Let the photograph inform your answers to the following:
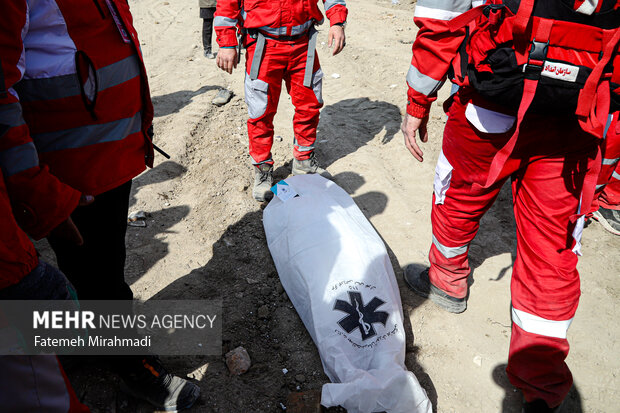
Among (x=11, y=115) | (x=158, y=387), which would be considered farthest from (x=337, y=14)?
(x=158, y=387)

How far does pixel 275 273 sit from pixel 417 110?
4.29 ft

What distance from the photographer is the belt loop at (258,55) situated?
9.49 ft

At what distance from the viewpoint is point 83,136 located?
4.47 feet

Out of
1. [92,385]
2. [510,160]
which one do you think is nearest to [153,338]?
[92,385]

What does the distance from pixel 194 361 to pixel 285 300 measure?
2.00 ft

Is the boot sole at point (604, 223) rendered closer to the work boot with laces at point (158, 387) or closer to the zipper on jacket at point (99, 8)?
the work boot with laces at point (158, 387)

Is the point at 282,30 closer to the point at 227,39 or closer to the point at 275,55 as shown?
the point at 275,55

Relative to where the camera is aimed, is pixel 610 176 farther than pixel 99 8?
Yes

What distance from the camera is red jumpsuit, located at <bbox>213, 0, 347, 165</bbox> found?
9.28 feet

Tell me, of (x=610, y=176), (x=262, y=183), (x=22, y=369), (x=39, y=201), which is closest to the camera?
(x=22, y=369)

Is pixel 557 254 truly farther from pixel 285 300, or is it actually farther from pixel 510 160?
pixel 285 300

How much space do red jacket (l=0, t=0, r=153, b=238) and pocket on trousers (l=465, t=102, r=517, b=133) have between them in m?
1.26

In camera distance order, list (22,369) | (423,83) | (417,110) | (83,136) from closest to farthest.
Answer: (22,369)
(83,136)
(423,83)
(417,110)

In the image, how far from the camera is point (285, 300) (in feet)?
8.16
